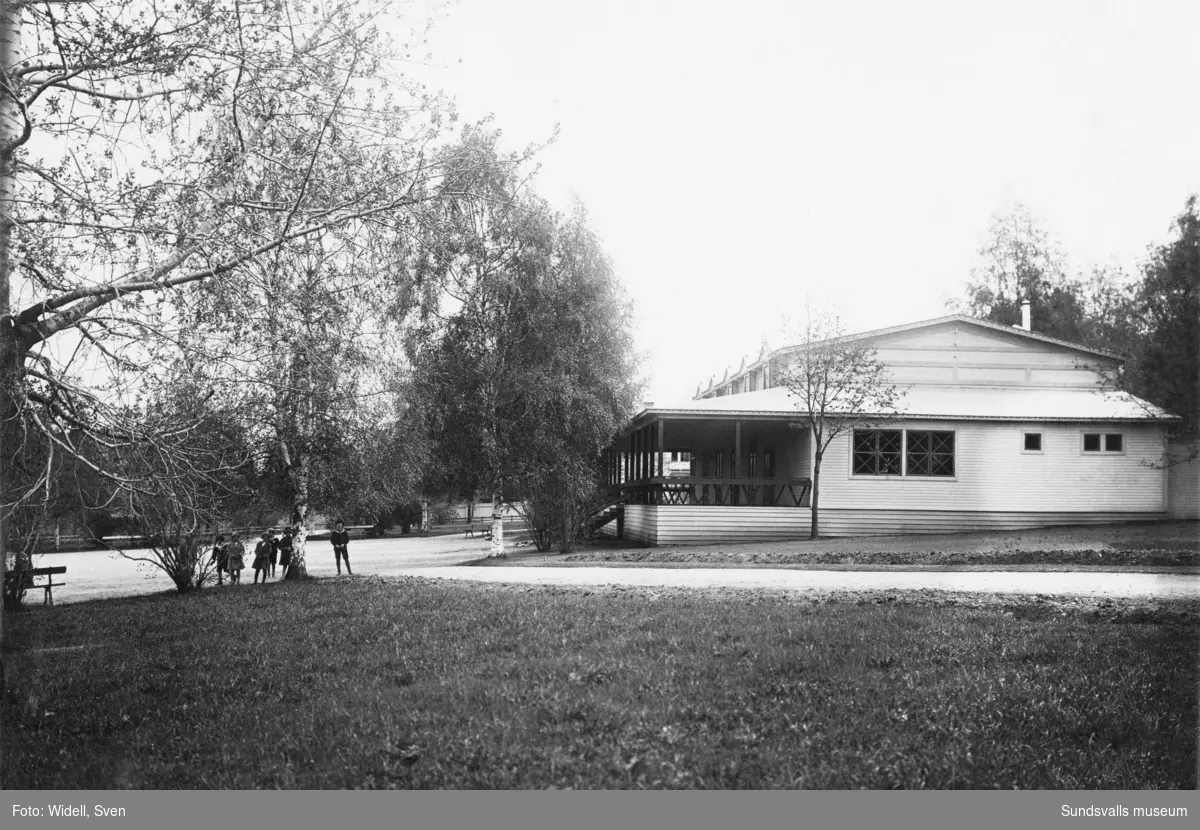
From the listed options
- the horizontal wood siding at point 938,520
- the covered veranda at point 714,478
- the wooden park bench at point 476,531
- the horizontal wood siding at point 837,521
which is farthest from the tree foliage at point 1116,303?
the wooden park bench at point 476,531

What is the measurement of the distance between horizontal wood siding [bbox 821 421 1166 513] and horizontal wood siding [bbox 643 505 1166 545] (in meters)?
0.18

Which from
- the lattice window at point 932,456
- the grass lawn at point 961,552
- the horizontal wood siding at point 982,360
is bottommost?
the grass lawn at point 961,552

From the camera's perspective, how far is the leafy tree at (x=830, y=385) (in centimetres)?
2356

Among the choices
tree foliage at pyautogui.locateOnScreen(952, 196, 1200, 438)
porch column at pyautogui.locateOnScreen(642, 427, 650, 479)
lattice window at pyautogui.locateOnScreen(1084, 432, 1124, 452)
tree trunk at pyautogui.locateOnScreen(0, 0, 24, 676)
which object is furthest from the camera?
porch column at pyautogui.locateOnScreen(642, 427, 650, 479)

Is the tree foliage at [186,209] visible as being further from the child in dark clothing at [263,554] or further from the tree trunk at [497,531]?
the tree trunk at [497,531]

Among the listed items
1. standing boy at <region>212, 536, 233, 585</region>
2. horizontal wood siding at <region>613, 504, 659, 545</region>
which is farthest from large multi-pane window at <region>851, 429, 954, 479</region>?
standing boy at <region>212, 536, 233, 585</region>

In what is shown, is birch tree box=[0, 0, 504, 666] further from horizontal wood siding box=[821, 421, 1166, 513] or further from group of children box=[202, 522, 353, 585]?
horizontal wood siding box=[821, 421, 1166, 513]

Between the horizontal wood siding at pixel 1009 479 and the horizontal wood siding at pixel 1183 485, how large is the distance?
64 cm

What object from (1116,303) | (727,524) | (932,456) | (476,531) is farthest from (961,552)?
(476,531)

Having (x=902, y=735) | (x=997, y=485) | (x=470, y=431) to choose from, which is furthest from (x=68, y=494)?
(x=997, y=485)

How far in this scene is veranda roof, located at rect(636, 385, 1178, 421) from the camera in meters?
24.3

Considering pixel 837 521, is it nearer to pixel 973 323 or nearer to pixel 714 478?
pixel 714 478

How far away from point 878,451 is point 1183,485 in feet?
30.4

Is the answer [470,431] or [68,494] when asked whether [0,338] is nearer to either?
[68,494]
